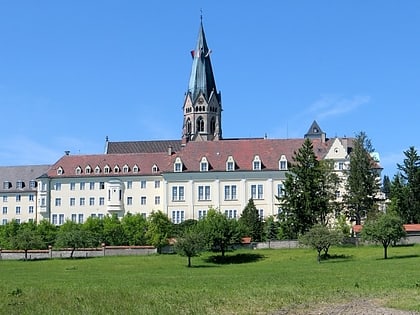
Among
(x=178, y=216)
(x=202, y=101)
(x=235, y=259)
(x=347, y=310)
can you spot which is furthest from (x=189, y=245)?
(x=202, y=101)

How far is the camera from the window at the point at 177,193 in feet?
374

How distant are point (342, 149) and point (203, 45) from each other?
5716 centimetres

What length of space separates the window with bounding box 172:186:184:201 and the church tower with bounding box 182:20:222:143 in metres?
44.1

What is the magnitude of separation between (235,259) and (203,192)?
38.0m

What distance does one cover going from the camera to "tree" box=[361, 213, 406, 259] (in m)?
70.4

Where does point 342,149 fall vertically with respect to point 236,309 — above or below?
above

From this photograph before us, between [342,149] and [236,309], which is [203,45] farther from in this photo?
[236,309]

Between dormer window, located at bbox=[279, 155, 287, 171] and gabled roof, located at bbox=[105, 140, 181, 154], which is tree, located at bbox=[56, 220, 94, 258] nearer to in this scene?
dormer window, located at bbox=[279, 155, 287, 171]

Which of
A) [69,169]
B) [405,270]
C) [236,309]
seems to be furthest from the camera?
[69,169]

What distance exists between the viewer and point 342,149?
11206 cm

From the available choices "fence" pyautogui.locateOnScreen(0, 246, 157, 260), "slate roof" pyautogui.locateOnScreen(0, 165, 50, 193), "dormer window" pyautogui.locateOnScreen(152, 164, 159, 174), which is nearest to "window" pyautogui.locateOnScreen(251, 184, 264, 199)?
"dormer window" pyautogui.locateOnScreen(152, 164, 159, 174)

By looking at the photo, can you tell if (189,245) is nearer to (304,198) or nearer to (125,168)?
(304,198)

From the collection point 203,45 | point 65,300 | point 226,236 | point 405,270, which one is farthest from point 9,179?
point 65,300

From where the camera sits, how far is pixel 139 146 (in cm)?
14825
